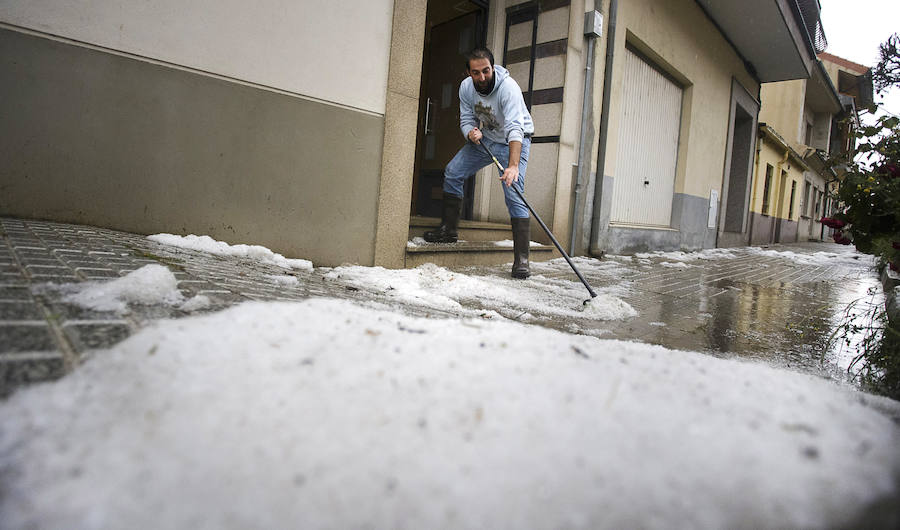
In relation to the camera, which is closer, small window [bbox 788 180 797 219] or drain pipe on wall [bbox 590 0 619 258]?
drain pipe on wall [bbox 590 0 619 258]

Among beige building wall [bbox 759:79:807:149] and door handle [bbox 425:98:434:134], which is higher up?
beige building wall [bbox 759:79:807:149]

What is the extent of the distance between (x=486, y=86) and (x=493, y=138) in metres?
0.48

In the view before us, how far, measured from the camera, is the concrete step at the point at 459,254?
160 inches

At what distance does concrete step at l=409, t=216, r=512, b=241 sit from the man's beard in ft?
4.66

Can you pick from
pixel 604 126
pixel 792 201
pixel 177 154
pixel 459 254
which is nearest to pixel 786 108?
pixel 792 201

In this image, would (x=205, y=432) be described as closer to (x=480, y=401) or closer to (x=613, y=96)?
(x=480, y=401)

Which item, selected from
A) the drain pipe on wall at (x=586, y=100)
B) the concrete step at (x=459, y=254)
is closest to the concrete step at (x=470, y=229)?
the concrete step at (x=459, y=254)

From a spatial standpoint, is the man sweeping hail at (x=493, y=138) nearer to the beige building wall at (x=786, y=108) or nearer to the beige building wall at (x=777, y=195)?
the beige building wall at (x=777, y=195)

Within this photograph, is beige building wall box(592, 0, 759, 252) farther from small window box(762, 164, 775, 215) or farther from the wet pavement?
small window box(762, 164, 775, 215)

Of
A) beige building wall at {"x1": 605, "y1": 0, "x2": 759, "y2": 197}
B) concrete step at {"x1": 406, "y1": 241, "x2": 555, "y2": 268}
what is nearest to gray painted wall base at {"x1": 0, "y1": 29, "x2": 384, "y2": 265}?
concrete step at {"x1": 406, "y1": 241, "x2": 555, "y2": 268}

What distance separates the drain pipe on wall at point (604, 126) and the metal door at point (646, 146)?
44.0 inches

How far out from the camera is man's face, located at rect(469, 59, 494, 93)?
12.8 ft

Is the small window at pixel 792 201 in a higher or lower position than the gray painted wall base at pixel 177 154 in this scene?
higher

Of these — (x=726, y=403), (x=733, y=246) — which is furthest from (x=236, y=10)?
(x=733, y=246)
